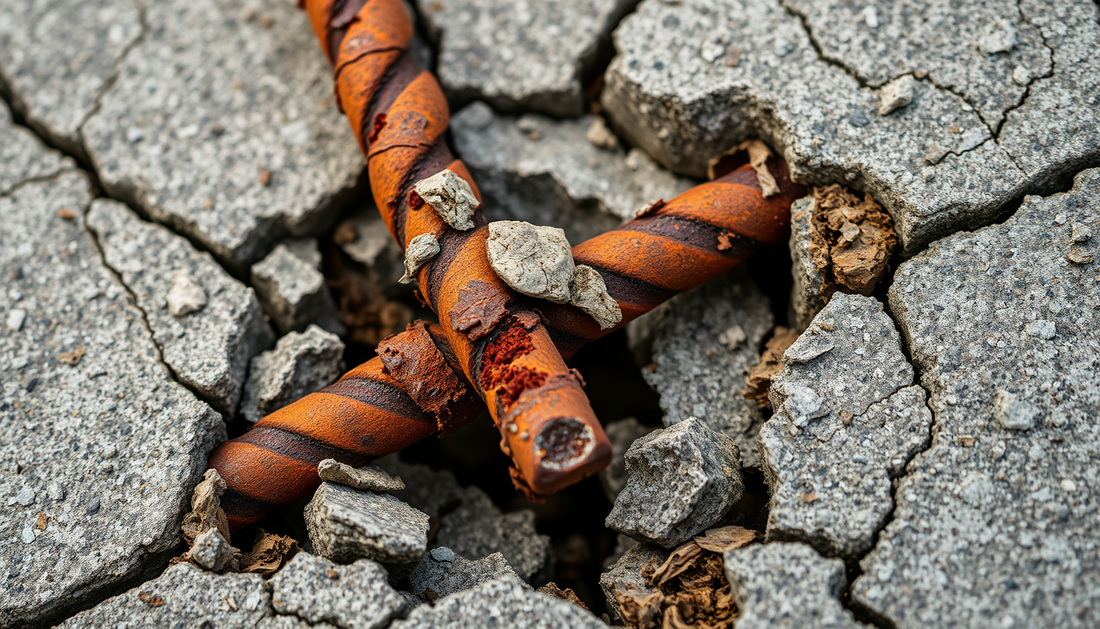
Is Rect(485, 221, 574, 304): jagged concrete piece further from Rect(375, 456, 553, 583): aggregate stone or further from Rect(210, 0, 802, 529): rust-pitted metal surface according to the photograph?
Rect(375, 456, 553, 583): aggregate stone

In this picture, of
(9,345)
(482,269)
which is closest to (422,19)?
(482,269)

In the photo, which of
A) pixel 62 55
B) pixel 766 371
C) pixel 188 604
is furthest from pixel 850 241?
pixel 62 55

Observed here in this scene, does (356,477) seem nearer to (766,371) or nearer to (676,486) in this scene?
(676,486)

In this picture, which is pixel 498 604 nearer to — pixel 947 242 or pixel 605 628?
pixel 605 628

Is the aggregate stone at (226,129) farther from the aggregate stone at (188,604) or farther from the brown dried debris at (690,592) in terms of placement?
the brown dried debris at (690,592)

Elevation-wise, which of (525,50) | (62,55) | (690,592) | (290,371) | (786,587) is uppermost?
(62,55)

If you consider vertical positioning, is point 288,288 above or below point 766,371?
above

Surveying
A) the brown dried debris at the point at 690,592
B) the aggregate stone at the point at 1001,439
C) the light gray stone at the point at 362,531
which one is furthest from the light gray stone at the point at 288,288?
A: the aggregate stone at the point at 1001,439
